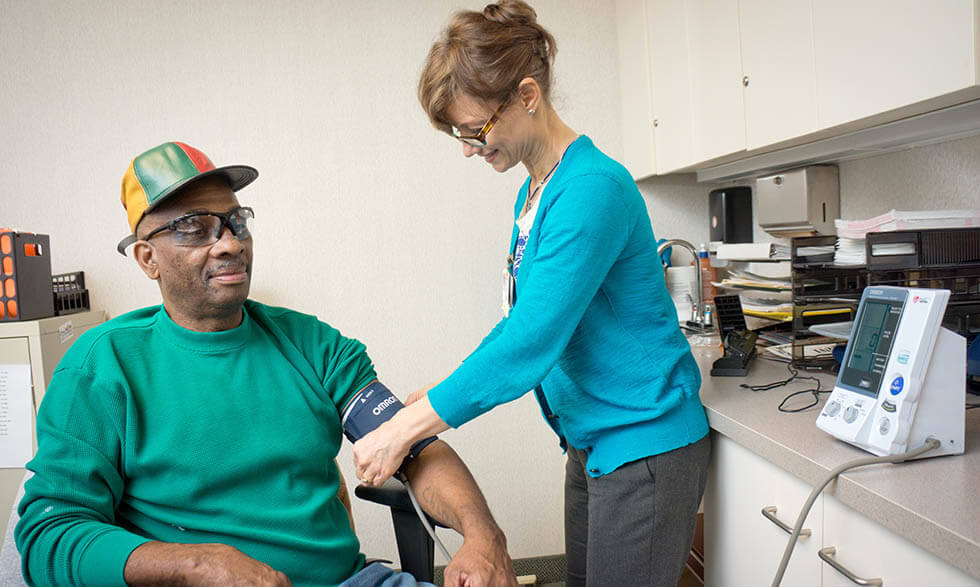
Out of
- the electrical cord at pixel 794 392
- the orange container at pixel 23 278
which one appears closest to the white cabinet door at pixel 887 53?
the electrical cord at pixel 794 392

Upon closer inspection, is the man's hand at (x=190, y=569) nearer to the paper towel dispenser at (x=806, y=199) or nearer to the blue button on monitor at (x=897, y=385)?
the blue button on monitor at (x=897, y=385)

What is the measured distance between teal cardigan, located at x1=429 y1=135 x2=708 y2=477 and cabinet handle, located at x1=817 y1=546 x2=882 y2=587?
29 cm

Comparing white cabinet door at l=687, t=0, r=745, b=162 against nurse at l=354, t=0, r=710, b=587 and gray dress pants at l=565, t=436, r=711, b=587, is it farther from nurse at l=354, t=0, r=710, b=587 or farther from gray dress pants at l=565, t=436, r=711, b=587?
gray dress pants at l=565, t=436, r=711, b=587

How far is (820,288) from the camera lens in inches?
71.5

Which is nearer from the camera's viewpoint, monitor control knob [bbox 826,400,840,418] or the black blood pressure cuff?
monitor control knob [bbox 826,400,840,418]

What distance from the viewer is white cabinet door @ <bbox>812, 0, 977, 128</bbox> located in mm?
1310

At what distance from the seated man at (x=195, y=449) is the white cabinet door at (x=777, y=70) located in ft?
3.92

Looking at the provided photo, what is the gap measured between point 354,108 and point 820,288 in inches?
67.6

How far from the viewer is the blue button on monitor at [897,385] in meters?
1.13

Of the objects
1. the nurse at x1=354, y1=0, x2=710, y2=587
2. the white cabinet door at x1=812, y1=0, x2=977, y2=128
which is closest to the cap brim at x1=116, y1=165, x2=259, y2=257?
the nurse at x1=354, y1=0, x2=710, y2=587

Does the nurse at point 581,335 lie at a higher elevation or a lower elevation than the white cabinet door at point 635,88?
lower

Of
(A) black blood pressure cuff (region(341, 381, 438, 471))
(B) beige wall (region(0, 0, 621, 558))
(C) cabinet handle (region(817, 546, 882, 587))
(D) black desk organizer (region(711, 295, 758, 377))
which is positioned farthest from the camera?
(B) beige wall (region(0, 0, 621, 558))

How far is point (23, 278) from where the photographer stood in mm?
2143

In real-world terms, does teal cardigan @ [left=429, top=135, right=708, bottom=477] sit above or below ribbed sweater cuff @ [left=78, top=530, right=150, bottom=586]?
above
